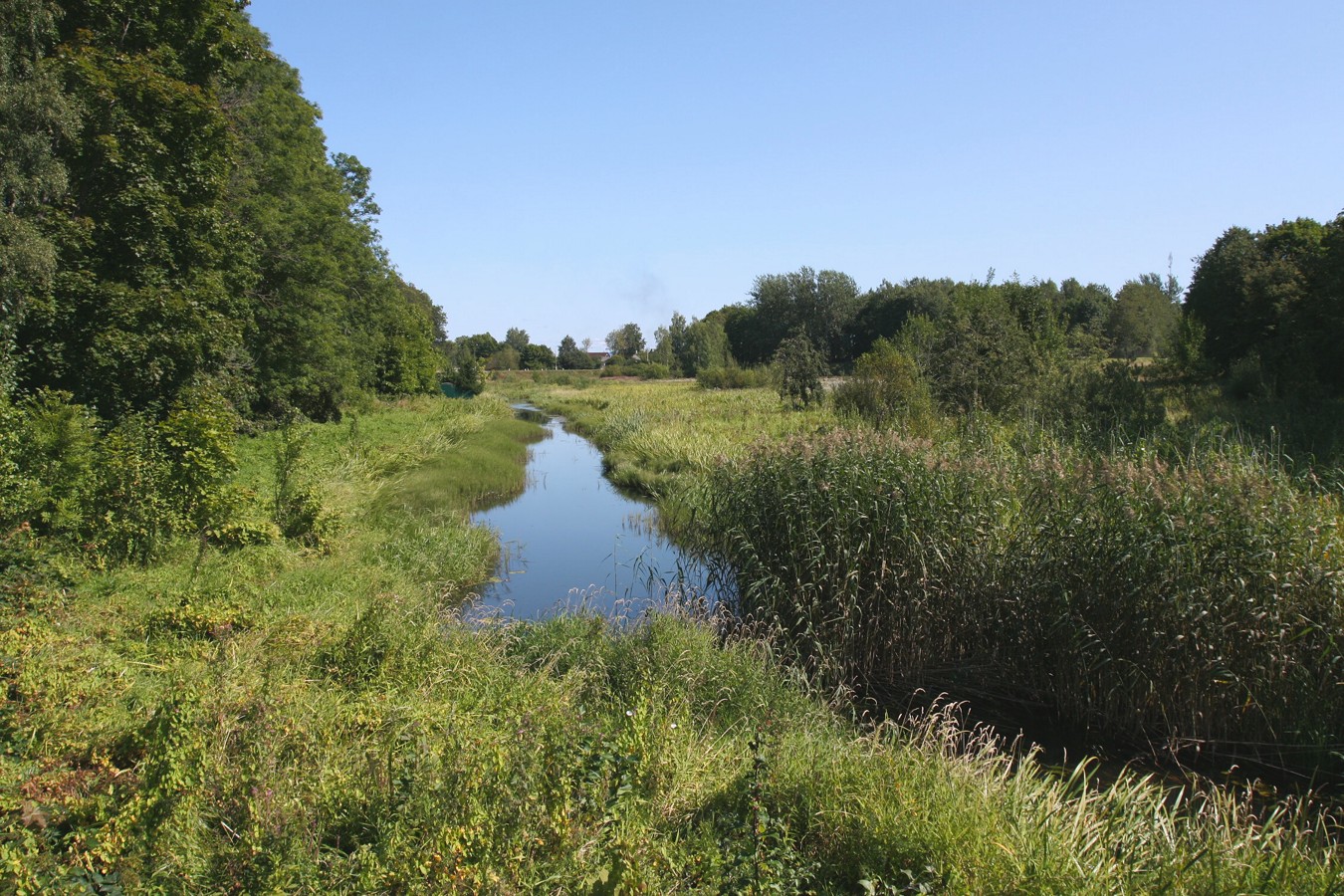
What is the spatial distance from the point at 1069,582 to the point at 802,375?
22605mm

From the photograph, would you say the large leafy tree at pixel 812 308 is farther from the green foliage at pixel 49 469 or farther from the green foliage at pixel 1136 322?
the green foliage at pixel 49 469

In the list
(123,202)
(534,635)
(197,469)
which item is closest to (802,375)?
(123,202)

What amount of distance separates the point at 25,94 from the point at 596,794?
12857 millimetres

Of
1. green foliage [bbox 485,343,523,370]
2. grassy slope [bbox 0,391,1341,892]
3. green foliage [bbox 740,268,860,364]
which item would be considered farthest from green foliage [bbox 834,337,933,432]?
green foliage [bbox 485,343,523,370]

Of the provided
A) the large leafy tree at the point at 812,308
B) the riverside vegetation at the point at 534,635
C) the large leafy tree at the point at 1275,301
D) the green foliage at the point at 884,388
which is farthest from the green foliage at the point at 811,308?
the riverside vegetation at the point at 534,635

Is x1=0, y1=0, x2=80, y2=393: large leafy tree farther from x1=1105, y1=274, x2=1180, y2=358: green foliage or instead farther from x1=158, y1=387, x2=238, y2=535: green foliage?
x1=1105, y1=274, x2=1180, y2=358: green foliage

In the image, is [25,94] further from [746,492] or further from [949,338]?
[949,338]

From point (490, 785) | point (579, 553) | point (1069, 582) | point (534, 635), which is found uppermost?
point (1069, 582)

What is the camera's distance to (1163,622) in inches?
239

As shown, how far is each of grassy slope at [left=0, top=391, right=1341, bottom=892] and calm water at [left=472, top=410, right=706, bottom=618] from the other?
278cm

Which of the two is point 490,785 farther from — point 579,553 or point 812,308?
point 812,308

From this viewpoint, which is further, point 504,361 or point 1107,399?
point 504,361

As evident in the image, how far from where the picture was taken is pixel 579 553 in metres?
14.5

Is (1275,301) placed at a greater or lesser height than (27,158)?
lesser
